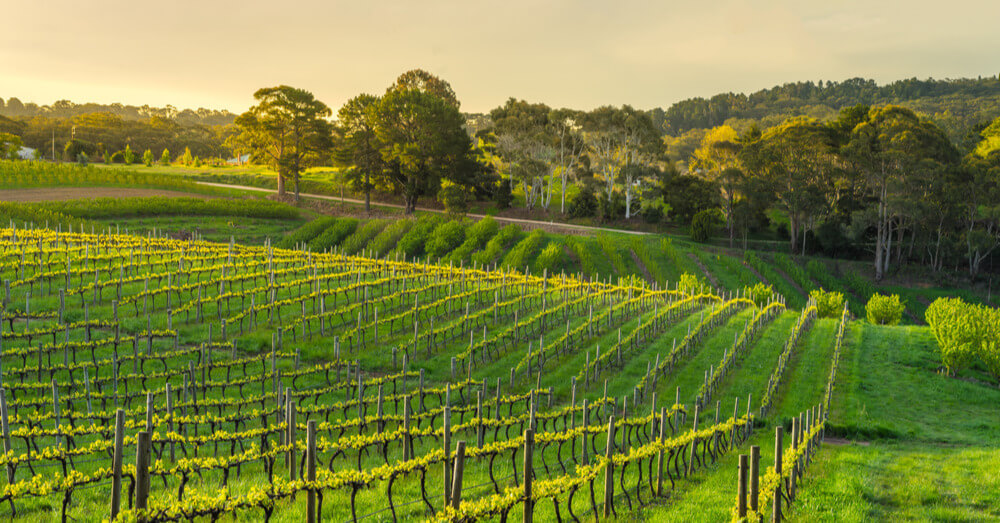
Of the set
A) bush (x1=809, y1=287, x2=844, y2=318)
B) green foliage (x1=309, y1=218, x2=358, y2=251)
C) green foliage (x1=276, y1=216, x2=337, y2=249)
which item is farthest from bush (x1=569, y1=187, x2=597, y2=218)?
bush (x1=809, y1=287, x2=844, y2=318)

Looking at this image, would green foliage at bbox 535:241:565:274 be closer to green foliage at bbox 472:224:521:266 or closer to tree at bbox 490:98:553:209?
green foliage at bbox 472:224:521:266

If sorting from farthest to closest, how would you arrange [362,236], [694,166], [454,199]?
[694,166], [454,199], [362,236]

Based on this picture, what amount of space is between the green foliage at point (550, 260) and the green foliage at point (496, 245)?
3.69 metres

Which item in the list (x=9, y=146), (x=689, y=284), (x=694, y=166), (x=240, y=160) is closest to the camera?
(x=689, y=284)

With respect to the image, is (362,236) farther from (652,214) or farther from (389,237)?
(652,214)

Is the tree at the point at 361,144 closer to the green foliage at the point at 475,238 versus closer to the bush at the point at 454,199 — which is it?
the bush at the point at 454,199

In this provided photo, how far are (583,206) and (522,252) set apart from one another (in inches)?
776

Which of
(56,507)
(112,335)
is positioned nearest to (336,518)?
(56,507)

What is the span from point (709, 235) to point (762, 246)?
5.61 m

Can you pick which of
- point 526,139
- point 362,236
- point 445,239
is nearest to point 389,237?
point 362,236

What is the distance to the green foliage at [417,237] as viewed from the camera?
50.8 metres

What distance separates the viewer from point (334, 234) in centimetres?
5412

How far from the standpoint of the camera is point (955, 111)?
407ft

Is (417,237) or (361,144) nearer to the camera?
(417,237)
